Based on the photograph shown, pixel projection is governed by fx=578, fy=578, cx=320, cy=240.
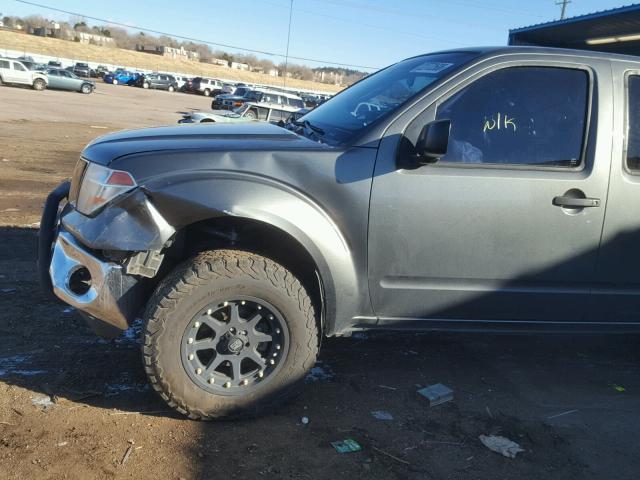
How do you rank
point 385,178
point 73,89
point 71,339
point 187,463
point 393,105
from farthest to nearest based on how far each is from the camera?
1. point 73,89
2. point 71,339
3. point 393,105
4. point 385,178
5. point 187,463

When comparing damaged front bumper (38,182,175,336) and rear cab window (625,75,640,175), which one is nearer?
damaged front bumper (38,182,175,336)

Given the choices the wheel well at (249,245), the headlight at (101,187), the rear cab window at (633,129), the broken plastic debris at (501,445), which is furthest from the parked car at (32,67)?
the broken plastic debris at (501,445)

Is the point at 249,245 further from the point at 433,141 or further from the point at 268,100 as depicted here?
the point at 268,100

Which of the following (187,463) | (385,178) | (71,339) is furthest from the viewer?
(71,339)

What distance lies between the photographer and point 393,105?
3277 mm

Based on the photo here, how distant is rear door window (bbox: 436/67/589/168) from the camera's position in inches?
127

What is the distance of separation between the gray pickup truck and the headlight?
12 millimetres

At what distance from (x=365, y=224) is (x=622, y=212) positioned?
1526 millimetres

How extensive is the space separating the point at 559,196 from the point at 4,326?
368 centimetres

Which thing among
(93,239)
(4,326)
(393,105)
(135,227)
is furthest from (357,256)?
(4,326)

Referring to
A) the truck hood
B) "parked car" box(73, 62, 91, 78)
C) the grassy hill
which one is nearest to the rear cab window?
the truck hood

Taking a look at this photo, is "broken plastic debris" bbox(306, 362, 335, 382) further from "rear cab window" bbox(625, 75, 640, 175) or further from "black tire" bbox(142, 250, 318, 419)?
"rear cab window" bbox(625, 75, 640, 175)

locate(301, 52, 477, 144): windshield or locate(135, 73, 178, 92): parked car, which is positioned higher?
locate(135, 73, 178, 92): parked car

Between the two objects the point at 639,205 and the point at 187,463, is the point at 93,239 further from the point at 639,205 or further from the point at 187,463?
the point at 639,205
